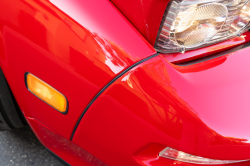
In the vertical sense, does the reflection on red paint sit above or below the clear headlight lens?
above

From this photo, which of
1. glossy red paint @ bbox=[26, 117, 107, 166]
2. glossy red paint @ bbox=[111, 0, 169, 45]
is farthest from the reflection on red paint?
glossy red paint @ bbox=[26, 117, 107, 166]

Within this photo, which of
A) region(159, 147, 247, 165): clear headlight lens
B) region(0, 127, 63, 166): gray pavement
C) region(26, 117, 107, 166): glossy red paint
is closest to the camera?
region(159, 147, 247, 165): clear headlight lens

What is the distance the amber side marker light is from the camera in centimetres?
91

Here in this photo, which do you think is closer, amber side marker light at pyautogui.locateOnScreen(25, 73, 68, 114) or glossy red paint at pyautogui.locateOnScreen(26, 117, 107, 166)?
amber side marker light at pyautogui.locateOnScreen(25, 73, 68, 114)

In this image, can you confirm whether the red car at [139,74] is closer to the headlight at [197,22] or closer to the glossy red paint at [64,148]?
the headlight at [197,22]

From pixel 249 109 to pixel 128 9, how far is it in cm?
56

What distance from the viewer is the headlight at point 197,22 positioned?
30.5 inches

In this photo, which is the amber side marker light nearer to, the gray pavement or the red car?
the red car

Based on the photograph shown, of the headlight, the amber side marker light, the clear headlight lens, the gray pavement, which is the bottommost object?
the clear headlight lens

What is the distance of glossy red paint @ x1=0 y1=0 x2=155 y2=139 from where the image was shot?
0.78 metres

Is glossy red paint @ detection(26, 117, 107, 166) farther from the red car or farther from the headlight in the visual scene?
the headlight

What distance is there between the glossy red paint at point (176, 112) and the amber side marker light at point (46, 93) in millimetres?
130

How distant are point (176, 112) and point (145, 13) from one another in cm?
35

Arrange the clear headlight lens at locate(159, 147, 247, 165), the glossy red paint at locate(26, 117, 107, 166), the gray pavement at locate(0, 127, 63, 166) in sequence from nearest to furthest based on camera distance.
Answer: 1. the clear headlight lens at locate(159, 147, 247, 165)
2. the glossy red paint at locate(26, 117, 107, 166)
3. the gray pavement at locate(0, 127, 63, 166)
